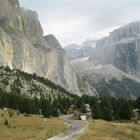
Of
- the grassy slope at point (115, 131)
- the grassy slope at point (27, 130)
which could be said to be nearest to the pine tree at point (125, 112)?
the grassy slope at point (115, 131)

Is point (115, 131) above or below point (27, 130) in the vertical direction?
below

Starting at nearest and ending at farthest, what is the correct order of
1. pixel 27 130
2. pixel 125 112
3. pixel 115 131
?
pixel 27 130 < pixel 115 131 < pixel 125 112

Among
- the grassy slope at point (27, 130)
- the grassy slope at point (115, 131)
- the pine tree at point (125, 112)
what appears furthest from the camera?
the pine tree at point (125, 112)

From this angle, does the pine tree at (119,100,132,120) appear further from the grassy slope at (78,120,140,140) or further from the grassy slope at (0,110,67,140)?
the grassy slope at (0,110,67,140)

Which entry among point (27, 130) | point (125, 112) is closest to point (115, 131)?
point (27, 130)

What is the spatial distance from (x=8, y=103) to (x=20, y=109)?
40.4 ft

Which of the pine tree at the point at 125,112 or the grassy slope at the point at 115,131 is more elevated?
Result: the pine tree at the point at 125,112

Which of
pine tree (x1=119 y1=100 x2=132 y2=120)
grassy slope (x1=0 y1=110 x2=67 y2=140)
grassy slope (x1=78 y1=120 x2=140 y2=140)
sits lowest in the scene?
grassy slope (x1=78 y1=120 x2=140 y2=140)

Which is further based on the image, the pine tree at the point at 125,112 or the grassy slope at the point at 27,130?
the pine tree at the point at 125,112

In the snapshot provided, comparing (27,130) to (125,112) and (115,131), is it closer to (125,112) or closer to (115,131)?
(115,131)

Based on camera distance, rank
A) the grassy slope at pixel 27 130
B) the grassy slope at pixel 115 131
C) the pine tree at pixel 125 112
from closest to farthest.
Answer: the grassy slope at pixel 27 130 → the grassy slope at pixel 115 131 → the pine tree at pixel 125 112

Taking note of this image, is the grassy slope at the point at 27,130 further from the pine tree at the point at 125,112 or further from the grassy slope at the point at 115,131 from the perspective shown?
the pine tree at the point at 125,112

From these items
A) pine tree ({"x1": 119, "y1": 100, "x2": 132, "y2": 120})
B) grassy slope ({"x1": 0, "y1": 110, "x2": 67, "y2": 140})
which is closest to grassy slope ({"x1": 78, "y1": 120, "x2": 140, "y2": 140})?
grassy slope ({"x1": 0, "y1": 110, "x2": 67, "y2": 140})

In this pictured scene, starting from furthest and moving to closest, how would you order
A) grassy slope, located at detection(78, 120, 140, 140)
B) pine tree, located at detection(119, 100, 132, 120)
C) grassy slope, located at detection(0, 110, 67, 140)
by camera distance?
1. pine tree, located at detection(119, 100, 132, 120)
2. grassy slope, located at detection(78, 120, 140, 140)
3. grassy slope, located at detection(0, 110, 67, 140)
